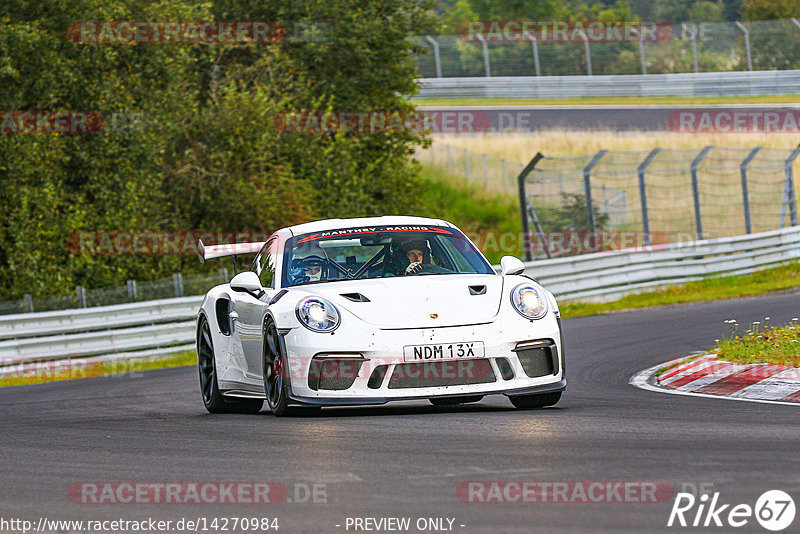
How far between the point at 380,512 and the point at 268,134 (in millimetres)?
22726

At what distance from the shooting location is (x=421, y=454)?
646 cm

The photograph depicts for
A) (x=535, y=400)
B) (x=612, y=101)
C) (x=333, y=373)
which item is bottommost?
(x=612, y=101)

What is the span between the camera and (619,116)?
43.2 metres

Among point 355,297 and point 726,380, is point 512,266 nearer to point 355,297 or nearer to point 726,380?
point 355,297

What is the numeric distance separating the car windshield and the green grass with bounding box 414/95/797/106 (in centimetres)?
3488

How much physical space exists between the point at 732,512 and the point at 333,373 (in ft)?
12.4

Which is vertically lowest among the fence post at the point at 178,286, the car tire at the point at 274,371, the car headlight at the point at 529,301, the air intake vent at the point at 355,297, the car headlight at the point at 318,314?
the fence post at the point at 178,286

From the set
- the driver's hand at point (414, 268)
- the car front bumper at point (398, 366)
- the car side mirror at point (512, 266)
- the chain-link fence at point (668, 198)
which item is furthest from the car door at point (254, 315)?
the chain-link fence at point (668, 198)

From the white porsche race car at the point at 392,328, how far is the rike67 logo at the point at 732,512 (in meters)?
3.21

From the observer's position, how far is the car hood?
8.18 metres

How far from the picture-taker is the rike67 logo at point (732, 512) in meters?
4.61

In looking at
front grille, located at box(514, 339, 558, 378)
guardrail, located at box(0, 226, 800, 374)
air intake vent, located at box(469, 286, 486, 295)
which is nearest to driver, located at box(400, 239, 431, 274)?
air intake vent, located at box(469, 286, 486, 295)

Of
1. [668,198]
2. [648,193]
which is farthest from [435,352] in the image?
[648,193]

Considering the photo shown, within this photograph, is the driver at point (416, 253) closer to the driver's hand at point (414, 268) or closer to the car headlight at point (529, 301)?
the driver's hand at point (414, 268)
